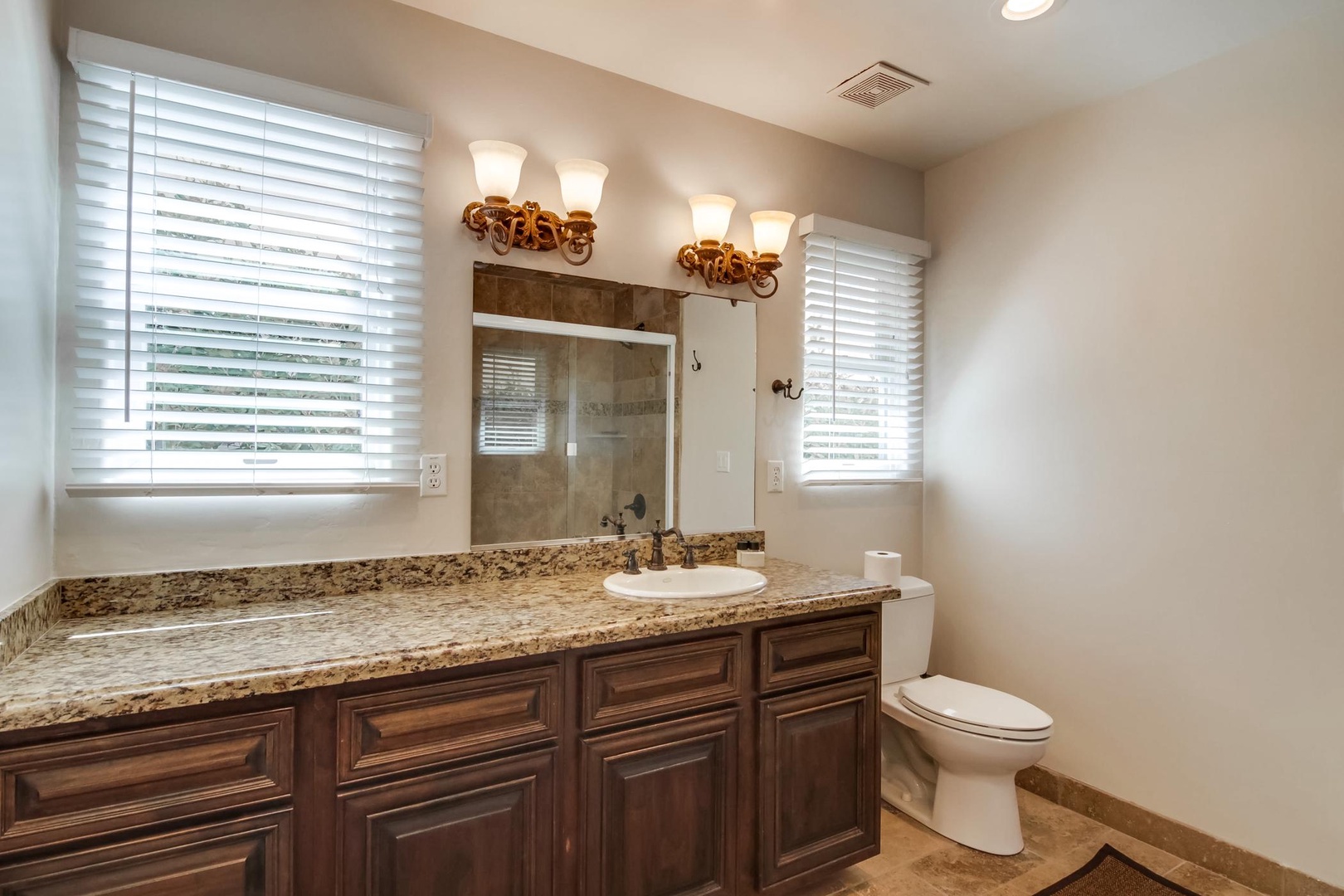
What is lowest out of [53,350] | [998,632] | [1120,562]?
[998,632]

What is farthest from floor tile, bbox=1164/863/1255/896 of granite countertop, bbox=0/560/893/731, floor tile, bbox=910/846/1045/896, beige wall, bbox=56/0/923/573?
beige wall, bbox=56/0/923/573

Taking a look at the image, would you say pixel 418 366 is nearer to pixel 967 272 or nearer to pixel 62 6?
pixel 62 6

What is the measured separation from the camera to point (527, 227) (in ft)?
6.88

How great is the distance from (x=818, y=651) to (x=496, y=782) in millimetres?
940

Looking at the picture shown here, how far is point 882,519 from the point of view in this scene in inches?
117

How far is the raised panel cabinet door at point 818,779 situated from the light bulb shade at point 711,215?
1.53 m

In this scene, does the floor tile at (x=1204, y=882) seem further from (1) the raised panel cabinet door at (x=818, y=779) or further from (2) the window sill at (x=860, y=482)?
(2) the window sill at (x=860, y=482)

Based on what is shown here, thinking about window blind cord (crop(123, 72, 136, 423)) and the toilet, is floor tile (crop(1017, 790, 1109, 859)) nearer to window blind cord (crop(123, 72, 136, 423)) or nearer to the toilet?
the toilet

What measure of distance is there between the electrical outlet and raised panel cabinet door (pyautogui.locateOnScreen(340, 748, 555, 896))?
819 millimetres

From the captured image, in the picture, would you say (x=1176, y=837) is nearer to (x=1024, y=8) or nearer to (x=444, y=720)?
(x=444, y=720)

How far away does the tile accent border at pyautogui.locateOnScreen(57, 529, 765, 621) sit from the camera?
162cm

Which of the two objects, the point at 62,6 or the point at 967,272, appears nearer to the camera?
the point at 62,6

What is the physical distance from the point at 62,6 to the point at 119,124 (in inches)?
11.6

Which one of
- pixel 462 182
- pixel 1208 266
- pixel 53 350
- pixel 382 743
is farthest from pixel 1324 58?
pixel 53 350
